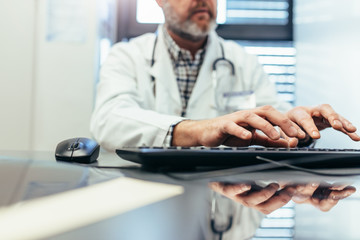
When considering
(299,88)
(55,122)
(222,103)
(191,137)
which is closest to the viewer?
(191,137)

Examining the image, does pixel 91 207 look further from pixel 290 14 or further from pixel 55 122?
pixel 290 14

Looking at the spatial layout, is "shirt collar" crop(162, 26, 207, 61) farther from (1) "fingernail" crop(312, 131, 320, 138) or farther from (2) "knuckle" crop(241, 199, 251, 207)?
(2) "knuckle" crop(241, 199, 251, 207)

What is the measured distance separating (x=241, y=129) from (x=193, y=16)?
1.02 m

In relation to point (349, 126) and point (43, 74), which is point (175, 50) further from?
point (349, 126)

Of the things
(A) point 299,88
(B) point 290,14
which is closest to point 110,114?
(A) point 299,88

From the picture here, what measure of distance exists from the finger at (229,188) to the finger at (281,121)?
0.27 metres

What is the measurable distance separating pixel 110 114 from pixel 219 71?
574 millimetres

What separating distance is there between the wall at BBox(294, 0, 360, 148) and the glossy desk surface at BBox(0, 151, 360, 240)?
0.96 m

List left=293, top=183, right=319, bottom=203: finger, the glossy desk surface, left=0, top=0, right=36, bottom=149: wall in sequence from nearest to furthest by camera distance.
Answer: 1. the glossy desk surface
2. left=293, top=183, right=319, bottom=203: finger
3. left=0, top=0, right=36, bottom=149: wall

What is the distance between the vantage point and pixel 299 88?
214cm

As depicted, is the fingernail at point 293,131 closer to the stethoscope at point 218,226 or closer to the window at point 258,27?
the stethoscope at point 218,226

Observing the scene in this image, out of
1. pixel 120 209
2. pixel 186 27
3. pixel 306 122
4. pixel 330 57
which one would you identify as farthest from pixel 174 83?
pixel 120 209

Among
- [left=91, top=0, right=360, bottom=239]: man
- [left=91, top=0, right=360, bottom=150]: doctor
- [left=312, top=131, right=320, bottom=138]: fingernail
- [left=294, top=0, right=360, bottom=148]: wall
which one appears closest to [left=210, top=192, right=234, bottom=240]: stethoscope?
[left=312, top=131, right=320, bottom=138]: fingernail

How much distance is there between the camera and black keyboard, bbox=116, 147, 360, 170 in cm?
44
